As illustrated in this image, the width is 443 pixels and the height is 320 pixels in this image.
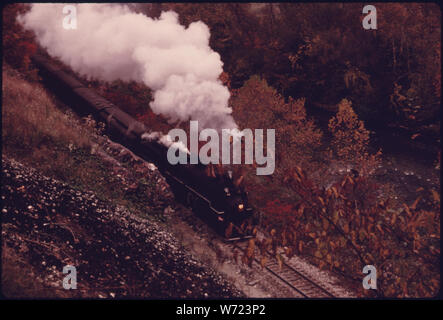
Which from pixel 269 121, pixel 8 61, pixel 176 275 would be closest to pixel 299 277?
pixel 176 275

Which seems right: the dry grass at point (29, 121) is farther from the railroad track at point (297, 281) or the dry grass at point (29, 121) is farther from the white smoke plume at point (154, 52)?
the railroad track at point (297, 281)

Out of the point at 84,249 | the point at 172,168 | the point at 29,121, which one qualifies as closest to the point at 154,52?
the point at 172,168

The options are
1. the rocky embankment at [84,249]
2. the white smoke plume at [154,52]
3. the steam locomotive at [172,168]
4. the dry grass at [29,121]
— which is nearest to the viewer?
the rocky embankment at [84,249]

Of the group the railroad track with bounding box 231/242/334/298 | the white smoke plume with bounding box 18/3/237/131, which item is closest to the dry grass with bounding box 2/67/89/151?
the white smoke plume with bounding box 18/3/237/131

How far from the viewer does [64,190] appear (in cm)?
797

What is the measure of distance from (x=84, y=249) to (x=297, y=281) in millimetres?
4672

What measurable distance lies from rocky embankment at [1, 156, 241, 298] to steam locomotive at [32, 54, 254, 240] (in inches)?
46.6

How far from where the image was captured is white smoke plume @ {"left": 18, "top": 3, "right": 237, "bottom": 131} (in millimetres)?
8164

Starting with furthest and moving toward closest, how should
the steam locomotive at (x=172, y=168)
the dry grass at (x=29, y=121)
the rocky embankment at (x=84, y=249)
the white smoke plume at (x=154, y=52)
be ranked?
the steam locomotive at (x=172, y=168) → the dry grass at (x=29, y=121) → the white smoke plume at (x=154, y=52) → the rocky embankment at (x=84, y=249)

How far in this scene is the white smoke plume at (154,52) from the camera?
26.8 ft

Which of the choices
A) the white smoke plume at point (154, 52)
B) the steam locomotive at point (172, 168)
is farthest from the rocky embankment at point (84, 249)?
the white smoke plume at point (154, 52)

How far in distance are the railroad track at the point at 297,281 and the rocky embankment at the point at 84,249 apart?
1238 mm

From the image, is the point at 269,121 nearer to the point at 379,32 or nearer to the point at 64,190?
the point at 379,32

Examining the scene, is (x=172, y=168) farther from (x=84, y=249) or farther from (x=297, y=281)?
(x=297, y=281)
